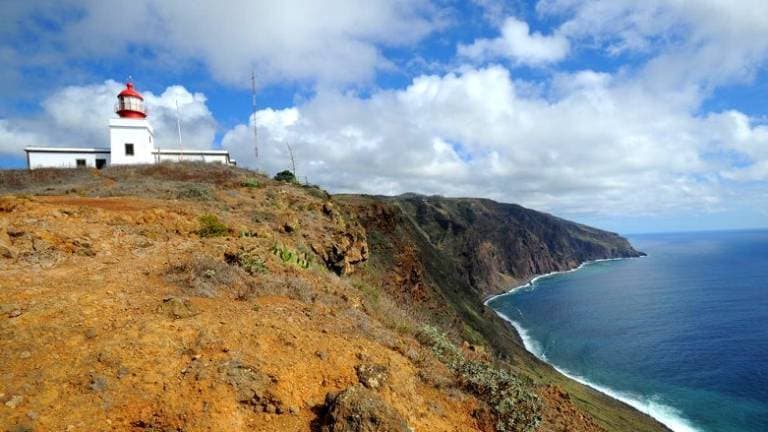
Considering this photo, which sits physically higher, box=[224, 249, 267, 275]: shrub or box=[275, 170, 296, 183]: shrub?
box=[275, 170, 296, 183]: shrub

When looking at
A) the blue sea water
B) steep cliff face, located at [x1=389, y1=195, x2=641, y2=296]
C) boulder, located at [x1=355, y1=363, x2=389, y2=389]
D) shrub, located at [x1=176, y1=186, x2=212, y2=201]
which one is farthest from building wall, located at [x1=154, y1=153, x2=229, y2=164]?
steep cliff face, located at [x1=389, y1=195, x2=641, y2=296]

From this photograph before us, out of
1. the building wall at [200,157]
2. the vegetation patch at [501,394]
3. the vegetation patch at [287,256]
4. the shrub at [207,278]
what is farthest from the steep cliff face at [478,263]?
the building wall at [200,157]

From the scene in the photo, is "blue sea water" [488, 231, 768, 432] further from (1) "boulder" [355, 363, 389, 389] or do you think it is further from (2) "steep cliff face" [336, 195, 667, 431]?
(1) "boulder" [355, 363, 389, 389]

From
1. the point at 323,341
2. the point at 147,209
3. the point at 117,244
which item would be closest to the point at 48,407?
the point at 323,341

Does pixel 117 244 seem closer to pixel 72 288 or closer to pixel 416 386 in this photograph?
pixel 72 288

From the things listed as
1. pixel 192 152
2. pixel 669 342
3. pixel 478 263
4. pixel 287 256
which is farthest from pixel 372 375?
pixel 478 263

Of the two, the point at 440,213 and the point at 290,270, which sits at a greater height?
the point at 440,213

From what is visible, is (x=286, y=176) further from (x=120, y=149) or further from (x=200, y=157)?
(x=120, y=149)
